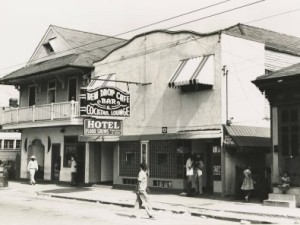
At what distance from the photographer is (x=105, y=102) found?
20891mm

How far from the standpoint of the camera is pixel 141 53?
2327 centimetres

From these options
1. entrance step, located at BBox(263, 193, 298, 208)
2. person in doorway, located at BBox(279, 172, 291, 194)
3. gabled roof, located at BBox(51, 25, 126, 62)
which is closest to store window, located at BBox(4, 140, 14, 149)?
gabled roof, located at BBox(51, 25, 126, 62)

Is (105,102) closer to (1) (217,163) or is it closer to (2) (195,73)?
(2) (195,73)

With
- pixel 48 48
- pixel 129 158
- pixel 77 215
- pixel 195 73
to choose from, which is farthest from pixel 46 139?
Answer: pixel 77 215

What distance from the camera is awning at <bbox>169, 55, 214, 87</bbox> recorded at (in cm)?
1958

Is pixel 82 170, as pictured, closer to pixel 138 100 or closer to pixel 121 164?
pixel 121 164

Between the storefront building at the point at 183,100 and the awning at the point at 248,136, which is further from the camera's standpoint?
the storefront building at the point at 183,100

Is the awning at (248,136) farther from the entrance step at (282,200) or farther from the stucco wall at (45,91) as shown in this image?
the stucco wall at (45,91)

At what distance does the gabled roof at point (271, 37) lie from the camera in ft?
80.2

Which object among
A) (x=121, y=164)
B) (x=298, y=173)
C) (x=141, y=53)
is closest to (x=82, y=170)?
(x=121, y=164)

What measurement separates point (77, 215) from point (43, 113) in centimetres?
1389

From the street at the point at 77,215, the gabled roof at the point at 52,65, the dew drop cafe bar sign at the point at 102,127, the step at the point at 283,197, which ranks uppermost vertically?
the gabled roof at the point at 52,65

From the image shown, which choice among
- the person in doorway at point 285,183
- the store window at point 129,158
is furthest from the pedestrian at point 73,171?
the person in doorway at point 285,183

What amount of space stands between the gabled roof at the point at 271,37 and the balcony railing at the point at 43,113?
9.34m
